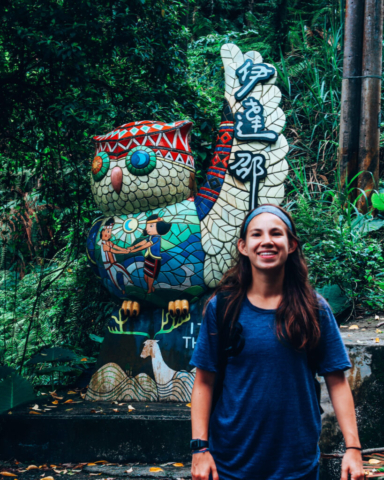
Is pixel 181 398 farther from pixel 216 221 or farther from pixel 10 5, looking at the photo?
pixel 10 5

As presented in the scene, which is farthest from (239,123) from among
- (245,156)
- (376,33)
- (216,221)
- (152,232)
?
(376,33)

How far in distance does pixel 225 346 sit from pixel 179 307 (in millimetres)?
2225

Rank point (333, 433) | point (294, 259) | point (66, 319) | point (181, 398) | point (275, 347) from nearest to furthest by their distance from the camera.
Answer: point (275, 347) → point (294, 259) → point (333, 433) → point (181, 398) → point (66, 319)

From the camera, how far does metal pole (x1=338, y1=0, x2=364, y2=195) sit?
544cm

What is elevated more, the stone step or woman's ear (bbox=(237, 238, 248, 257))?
woman's ear (bbox=(237, 238, 248, 257))

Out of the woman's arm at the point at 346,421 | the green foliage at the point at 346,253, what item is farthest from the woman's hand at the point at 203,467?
the green foliage at the point at 346,253

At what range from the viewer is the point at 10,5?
367cm

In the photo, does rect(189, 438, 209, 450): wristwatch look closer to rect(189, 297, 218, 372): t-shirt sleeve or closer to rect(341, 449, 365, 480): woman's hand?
rect(189, 297, 218, 372): t-shirt sleeve

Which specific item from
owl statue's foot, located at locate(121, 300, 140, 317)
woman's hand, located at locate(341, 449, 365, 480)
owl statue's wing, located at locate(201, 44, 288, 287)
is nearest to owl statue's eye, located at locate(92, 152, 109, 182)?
owl statue's wing, located at locate(201, 44, 288, 287)

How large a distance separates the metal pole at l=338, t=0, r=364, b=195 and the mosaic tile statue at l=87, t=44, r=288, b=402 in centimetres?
192

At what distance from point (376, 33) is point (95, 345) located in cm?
471

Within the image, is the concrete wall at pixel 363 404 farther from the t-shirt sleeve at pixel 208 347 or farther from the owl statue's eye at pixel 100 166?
the owl statue's eye at pixel 100 166

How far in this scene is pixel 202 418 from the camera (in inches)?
63.7

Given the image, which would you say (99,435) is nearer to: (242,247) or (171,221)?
(171,221)
